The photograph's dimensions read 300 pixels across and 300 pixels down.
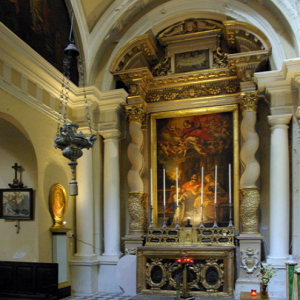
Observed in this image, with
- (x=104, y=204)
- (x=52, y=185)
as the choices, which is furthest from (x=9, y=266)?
(x=104, y=204)

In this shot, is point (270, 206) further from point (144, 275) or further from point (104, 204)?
point (104, 204)

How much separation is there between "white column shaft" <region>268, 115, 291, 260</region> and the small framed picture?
4485 mm

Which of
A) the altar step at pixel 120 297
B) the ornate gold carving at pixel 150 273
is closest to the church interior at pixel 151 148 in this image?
the ornate gold carving at pixel 150 273

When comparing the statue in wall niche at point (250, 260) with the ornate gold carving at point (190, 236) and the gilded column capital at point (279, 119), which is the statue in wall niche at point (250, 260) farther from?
the gilded column capital at point (279, 119)

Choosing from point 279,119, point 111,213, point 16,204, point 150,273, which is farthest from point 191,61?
point 16,204

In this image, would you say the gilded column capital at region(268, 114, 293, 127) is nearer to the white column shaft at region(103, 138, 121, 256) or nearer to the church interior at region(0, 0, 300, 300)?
the church interior at region(0, 0, 300, 300)

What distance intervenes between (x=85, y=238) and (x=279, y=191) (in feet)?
13.1

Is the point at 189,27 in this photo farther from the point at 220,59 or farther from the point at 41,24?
the point at 41,24

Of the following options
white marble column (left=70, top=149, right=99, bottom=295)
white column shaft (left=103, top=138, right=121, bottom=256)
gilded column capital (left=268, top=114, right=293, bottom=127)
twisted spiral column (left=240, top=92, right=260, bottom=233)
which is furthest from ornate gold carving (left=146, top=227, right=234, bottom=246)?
gilded column capital (left=268, top=114, right=293, bottom=127)

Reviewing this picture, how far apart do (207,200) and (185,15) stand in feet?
13.3

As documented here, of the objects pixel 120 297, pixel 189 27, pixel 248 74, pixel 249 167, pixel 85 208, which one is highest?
pixel 189 27

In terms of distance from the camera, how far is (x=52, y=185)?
302 inches

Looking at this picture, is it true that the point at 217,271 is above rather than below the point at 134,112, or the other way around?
below

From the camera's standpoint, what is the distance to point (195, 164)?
339 inches
